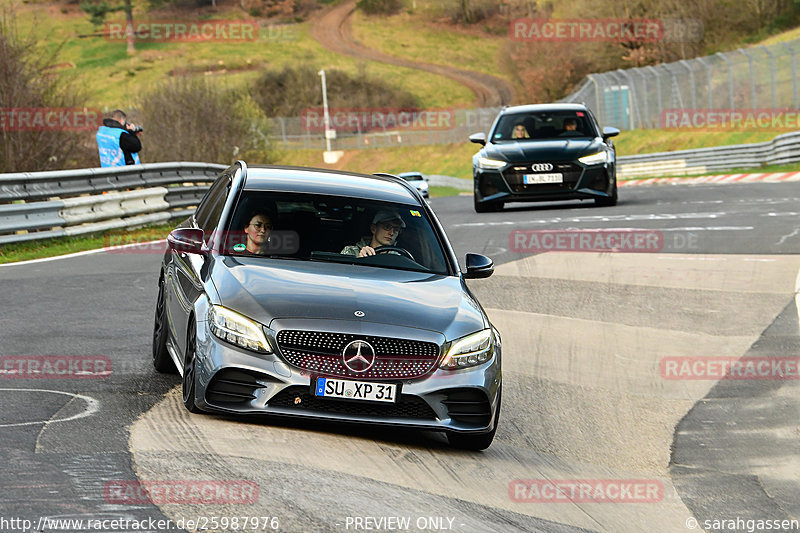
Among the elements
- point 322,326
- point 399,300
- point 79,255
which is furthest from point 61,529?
point 79,255

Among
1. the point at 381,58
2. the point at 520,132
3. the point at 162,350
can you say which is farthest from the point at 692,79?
the point at 381,58

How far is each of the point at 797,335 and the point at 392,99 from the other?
101 m

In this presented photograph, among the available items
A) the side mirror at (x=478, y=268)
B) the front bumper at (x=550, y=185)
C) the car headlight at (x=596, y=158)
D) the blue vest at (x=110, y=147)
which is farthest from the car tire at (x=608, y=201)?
the side mirror at (x=478, y=268)

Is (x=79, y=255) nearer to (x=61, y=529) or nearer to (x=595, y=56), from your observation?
(x=61, y=529)

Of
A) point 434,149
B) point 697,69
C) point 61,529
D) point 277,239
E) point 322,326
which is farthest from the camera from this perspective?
point 434,149

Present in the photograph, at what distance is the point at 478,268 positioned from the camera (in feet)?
26.0

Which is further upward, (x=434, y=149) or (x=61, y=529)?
(x=61, y=529)

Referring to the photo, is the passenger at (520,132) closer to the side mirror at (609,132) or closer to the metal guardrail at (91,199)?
the side mirror at (609,132)

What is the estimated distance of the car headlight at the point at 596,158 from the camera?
20.1 meters

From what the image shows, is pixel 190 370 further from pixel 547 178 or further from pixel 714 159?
pixel 714 159

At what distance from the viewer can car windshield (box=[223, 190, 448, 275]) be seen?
24.9ft

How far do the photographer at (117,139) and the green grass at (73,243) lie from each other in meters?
1.16

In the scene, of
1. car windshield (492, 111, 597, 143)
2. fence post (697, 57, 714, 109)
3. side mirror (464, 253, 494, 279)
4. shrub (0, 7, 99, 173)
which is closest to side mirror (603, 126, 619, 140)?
car windshield (492, 111, 597, 143)

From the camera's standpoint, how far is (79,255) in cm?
1644
